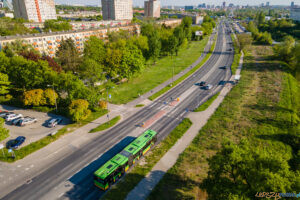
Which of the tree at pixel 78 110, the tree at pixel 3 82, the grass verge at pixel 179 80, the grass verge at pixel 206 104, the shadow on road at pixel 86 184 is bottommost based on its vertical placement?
the shadow on road at pixel 86 184

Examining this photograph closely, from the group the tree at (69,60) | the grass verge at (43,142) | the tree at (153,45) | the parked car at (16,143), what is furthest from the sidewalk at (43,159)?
the tree at (153,45)

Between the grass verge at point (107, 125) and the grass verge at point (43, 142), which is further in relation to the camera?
the grass verge at point (107, 125)

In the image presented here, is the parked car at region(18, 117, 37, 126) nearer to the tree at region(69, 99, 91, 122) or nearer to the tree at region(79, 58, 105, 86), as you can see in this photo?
the tree at region(69, 99, 91, 122)

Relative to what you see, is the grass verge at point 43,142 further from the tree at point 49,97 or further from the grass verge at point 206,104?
the grass verge at point 206,104

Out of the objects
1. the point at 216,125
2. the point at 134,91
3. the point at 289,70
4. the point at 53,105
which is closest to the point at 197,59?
the point at 289,70

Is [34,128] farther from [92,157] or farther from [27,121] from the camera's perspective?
[92,157]

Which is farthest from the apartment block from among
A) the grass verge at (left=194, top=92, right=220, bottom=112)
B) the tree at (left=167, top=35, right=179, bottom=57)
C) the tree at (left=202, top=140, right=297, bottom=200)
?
the tree at (left=202, top=140, right=297, bottom=200)
